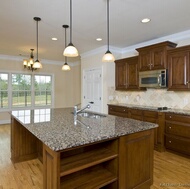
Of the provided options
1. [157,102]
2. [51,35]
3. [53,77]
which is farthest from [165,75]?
[53,77]

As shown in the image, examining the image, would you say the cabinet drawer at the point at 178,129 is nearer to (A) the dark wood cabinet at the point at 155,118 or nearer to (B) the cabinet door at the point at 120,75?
(A) the dark wood cabinet at the point at 155,118

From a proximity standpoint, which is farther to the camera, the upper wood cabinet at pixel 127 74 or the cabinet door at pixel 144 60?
the upper wood cabinet at pixel 127 74

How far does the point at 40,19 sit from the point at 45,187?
2861mm

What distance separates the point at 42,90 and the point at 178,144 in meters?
5.74

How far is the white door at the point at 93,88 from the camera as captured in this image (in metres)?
5.18

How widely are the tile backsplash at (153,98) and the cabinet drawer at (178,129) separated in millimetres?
669

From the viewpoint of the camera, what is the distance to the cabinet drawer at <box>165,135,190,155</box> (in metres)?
3.10

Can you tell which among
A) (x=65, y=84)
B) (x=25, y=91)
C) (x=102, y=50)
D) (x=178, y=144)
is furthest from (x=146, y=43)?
(x=25, y=91)

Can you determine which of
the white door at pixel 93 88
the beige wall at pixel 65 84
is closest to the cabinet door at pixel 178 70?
the white door at pixel 93 88

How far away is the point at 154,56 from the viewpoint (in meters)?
3.86

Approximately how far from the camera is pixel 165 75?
3.63m

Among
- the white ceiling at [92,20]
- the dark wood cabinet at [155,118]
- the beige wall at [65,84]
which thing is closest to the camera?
the white ceiling at [92,20]

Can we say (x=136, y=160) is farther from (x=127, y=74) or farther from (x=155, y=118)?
(x=127, y=74)

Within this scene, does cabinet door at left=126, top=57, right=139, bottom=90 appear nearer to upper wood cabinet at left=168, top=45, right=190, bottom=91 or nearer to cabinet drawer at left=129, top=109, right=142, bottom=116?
cabinet drawer at left=129, top=109, right=142, bottom=116
